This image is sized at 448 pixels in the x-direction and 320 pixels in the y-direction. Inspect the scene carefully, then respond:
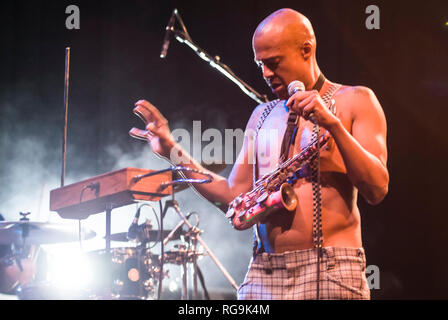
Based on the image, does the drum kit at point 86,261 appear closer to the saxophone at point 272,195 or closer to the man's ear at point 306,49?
the saxophone at point 272,195

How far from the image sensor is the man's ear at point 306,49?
2.38 meters

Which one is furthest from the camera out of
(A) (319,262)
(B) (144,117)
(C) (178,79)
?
(C) (178,79)

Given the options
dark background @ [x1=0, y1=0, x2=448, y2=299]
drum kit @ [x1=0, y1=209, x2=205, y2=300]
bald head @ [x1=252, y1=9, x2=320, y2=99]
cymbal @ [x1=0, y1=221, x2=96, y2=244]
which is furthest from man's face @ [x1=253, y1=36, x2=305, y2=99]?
dark background @ [x1=0, y1=0, x2=448, y2=299]

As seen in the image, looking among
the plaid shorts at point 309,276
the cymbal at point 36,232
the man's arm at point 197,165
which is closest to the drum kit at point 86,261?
the cymbal at point 36,232

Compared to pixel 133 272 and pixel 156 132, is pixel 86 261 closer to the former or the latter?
pixel 133 272

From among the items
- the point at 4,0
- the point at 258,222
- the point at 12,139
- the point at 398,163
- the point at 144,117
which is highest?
the point at 4,0

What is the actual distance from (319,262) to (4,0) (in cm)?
566

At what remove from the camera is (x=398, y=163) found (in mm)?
5652

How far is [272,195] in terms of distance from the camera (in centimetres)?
213

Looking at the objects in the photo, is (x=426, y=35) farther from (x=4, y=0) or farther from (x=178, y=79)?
(x=4, y=0)

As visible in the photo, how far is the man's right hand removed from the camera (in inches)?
100

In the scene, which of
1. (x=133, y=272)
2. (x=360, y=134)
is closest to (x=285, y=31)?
(x=360, y=134)

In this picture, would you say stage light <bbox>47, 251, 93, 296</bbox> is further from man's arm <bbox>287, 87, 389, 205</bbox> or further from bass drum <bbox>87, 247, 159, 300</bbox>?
man's arm <bbox>287, 87, 389, 205</bbox>
